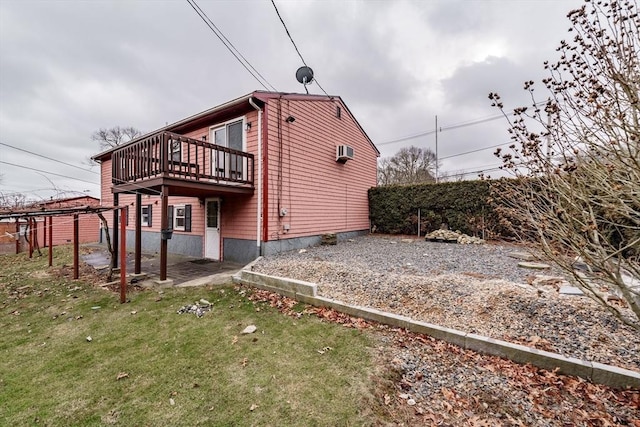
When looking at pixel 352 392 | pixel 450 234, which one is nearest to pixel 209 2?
pixel 352 392

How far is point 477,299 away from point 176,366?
4.11m

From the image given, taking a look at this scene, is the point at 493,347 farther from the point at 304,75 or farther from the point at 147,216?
the point at 147,216

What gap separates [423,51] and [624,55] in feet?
30.8

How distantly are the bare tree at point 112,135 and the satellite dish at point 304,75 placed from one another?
2114 centimetres

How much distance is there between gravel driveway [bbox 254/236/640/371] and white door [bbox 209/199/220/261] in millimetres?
2914

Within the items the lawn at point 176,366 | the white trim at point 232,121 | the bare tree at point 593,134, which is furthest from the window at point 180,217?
the bare tree at point 593,134

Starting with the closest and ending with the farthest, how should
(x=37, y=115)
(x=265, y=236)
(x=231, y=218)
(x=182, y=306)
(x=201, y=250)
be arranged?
(x=182, y=306) → (x=265, y=236) → (x=231, y=218) → (x=201, y=250) → (x=37, y=115)

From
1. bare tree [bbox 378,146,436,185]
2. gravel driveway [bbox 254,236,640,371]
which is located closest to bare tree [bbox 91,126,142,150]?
bare tree [bbox 378,146,436,185]

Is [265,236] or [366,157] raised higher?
[366,157]

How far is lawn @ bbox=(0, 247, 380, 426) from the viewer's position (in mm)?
2334

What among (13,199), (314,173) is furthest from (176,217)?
(314,173)

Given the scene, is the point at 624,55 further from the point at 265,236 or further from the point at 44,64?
the point at 44,64

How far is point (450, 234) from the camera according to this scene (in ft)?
34.1

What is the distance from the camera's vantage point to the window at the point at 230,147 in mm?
8109
